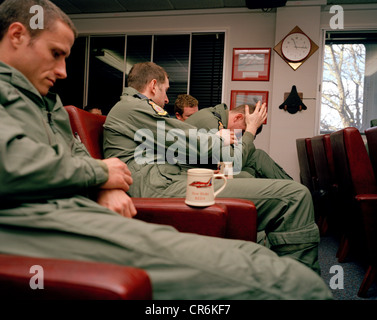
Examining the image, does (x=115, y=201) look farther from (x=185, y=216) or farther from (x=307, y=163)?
(x=307, y=163)

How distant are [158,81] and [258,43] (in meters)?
2.95

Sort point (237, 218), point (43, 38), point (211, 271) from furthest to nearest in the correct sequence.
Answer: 1. point (237, 218)
2. point (43, 38)
3. point (211, 271)

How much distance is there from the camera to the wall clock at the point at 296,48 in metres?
3.92

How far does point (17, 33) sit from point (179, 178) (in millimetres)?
929

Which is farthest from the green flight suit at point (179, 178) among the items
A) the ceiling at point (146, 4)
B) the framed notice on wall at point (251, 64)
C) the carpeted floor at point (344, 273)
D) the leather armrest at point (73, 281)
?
the ceiling at point (146, 4)

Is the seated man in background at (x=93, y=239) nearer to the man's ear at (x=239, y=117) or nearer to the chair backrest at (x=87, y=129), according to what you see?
the chair backrest at (x=87, y=129)

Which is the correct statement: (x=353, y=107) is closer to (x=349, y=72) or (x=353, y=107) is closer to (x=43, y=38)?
(x=349, y=72)

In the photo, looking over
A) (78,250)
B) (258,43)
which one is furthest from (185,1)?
(78,250)

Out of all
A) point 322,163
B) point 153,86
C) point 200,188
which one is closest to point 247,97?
point 322,163

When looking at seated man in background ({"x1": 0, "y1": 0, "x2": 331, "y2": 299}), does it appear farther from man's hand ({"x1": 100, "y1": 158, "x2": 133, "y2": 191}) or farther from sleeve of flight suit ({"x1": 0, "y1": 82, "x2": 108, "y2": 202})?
man's hand ({"x1": 100, "y1": 158, "x2": 133, "y2": 191})

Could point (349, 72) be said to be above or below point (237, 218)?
above

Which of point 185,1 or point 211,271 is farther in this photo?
point 185,1

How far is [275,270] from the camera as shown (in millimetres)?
650

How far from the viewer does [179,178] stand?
4.88 ft
